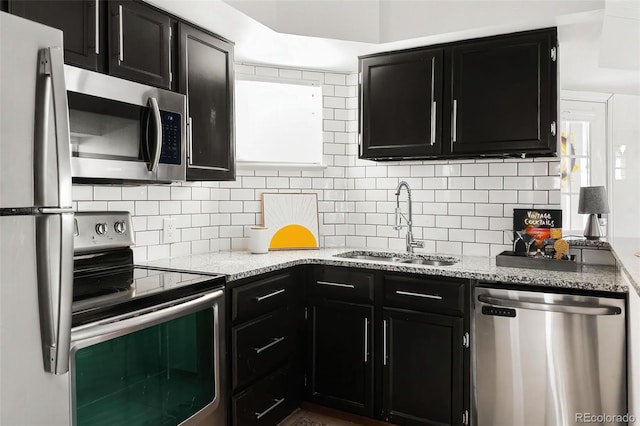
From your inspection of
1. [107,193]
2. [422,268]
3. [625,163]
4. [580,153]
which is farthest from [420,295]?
[625,163]

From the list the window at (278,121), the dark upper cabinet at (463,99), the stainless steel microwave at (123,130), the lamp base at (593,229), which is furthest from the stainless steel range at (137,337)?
the lamp base at (593,229)

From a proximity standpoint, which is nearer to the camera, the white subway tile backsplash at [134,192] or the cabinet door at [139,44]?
the cabinet door at [139,44]

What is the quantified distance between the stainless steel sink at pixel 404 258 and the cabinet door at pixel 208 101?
3.17 feet

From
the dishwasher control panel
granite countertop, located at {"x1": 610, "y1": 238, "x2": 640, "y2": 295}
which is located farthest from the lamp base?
the dishwasher control panel

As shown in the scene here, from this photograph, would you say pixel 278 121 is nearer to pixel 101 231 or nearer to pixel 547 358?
pixel 101 231

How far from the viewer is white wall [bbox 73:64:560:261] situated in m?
2.80

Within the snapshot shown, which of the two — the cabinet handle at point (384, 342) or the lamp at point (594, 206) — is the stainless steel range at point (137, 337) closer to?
the cabinet handle at point (384, 342)

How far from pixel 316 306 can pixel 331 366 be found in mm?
354

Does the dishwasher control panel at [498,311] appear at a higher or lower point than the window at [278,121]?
lower

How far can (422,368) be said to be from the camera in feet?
8.12

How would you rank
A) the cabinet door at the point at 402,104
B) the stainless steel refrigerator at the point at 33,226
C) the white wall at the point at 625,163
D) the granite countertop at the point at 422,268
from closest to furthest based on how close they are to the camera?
the stainless steel refrigerator at the point at 33,226 → the granite countertop at the point at 422,268 → the cabinet door at the point at 402,104 → the white wall at the point at 625,163

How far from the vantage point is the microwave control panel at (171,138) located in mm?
2203

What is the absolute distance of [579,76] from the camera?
335 cm

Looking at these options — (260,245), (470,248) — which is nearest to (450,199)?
(470,248)
